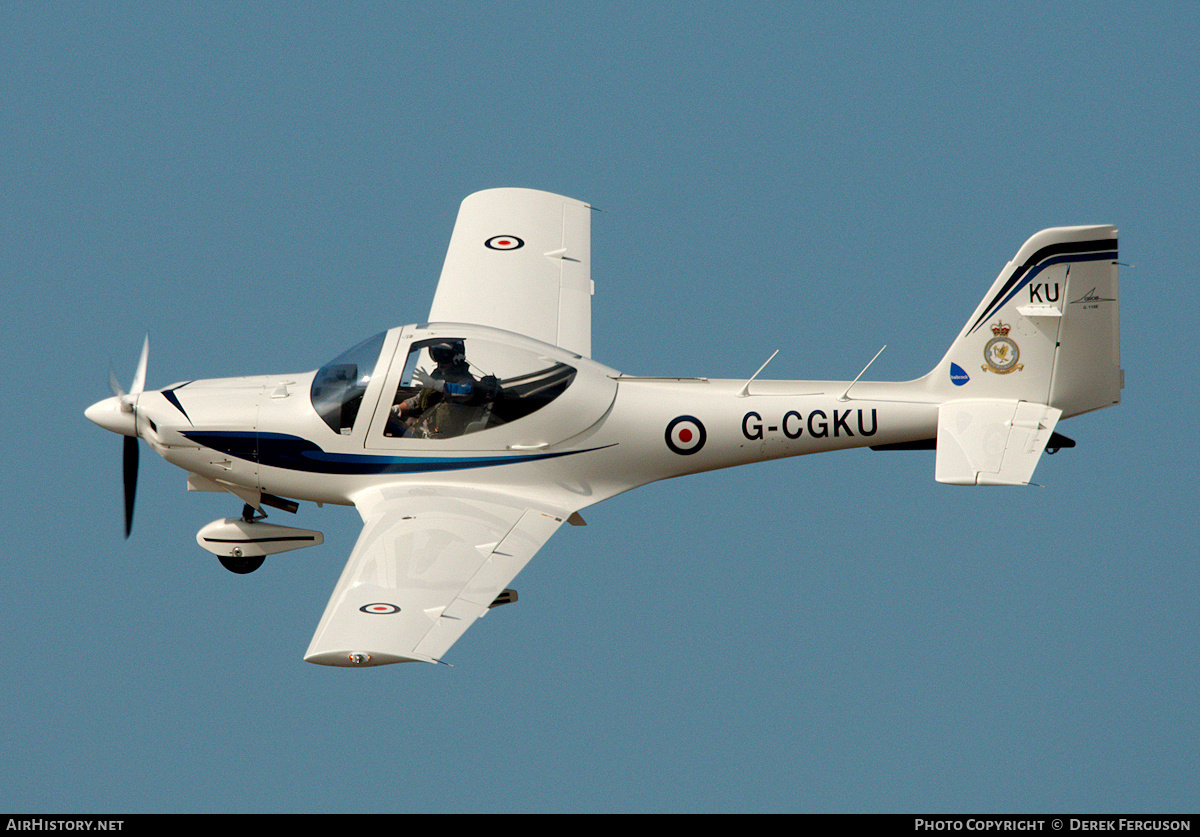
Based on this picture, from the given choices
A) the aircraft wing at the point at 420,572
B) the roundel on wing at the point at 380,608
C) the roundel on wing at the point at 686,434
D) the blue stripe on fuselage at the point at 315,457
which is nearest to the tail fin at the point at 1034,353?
the roundel on wing at the point at 686,434

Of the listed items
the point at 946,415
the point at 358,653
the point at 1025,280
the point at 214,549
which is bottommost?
the point at 358,653

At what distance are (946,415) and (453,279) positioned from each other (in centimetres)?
520

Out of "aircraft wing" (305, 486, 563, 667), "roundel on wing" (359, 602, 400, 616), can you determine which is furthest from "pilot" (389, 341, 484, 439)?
"roundel on wing" (359, 602, 400, 616)

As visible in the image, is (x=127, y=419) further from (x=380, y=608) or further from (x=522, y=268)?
(x=522, y=268)

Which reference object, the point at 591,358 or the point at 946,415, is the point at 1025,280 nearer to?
the point at 946,415

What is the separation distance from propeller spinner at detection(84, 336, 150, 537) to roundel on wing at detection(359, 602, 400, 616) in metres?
3.22

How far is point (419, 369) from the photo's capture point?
41.0 feet

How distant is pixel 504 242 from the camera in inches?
596

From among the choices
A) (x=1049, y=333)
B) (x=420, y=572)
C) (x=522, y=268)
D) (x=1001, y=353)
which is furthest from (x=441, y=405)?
(x=1049, y=333)

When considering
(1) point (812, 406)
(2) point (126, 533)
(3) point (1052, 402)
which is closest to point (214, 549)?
(2) point (126, 533)

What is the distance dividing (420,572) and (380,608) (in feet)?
1.76

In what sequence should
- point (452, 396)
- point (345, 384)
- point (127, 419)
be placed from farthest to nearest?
point (127, 419)
point (345, 384)
point (452, 396)

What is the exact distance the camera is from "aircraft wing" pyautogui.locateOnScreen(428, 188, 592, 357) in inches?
563

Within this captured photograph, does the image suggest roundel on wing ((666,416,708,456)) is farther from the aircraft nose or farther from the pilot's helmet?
the aircraft nose
